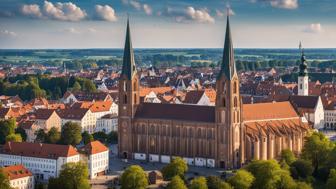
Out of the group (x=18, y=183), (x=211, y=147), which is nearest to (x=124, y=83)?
(x=211, y=147)

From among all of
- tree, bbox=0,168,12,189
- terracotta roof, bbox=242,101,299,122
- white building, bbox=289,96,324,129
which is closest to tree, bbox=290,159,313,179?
terracotta roof, bbox=242,101,299,122

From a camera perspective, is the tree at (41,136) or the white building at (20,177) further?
the tree at (41,136)

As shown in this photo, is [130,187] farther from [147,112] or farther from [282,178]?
[147,112]

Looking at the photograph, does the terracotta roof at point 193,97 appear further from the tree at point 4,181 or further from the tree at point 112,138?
the tree at point 4,181

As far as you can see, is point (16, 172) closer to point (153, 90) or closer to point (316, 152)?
point (316, 152)

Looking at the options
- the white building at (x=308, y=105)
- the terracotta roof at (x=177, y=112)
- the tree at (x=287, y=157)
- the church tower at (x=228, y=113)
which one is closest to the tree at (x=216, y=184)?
the church tower at (x=228, y=113)

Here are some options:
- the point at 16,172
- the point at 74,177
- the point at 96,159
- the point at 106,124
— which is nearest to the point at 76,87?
the point at 106,124

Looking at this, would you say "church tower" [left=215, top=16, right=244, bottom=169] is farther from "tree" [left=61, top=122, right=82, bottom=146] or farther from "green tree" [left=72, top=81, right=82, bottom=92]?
"green tree" [left=72, top=81, right=82, bottom=92]
